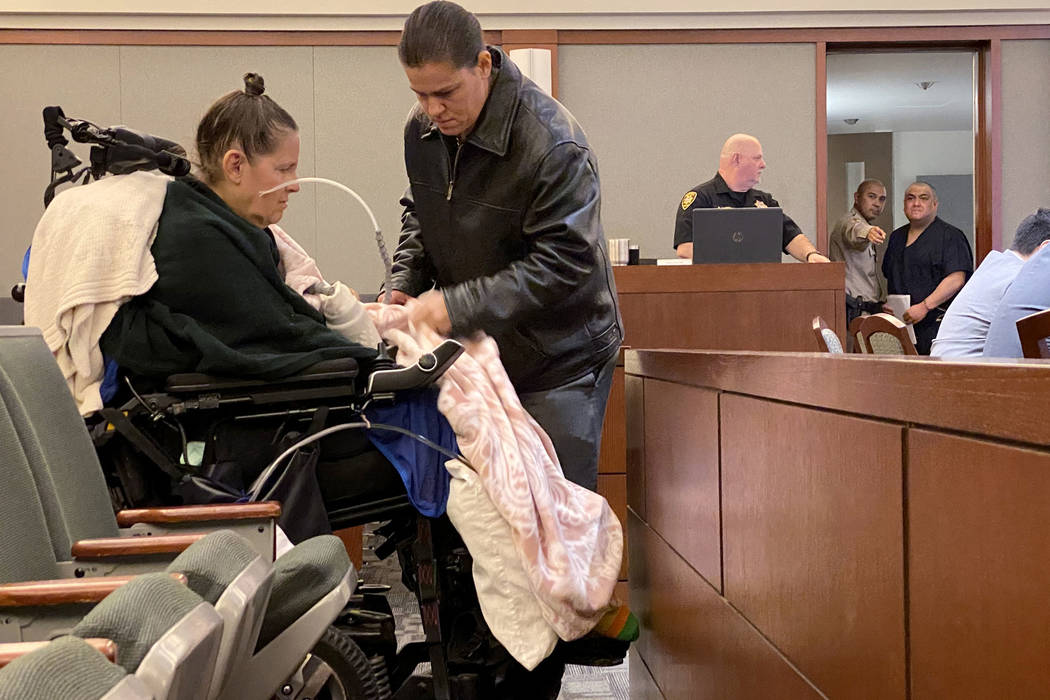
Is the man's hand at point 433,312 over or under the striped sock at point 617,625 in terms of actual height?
over

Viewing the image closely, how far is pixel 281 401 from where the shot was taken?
1922mm

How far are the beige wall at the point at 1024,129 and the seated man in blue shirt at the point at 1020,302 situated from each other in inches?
170

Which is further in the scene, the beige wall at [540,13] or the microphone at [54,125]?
the beige wall at [540,13]

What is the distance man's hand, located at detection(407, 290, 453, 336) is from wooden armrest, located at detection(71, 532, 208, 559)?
81cm

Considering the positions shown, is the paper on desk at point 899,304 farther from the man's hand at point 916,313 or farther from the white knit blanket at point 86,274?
the white knit blanket at point 86,274

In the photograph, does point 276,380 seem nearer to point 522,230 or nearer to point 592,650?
point 522,230

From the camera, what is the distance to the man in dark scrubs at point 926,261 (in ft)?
20.1

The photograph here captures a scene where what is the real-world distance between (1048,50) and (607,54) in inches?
99.7

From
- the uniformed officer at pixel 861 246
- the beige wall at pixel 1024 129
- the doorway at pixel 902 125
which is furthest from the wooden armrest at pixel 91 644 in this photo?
the beige wall at pixel 1024 129

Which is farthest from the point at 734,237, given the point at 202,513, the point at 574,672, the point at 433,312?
the point at 202,513

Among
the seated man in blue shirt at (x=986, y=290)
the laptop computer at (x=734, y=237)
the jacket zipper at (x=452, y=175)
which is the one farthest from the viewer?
the laptop computer at (x=734, y=237)

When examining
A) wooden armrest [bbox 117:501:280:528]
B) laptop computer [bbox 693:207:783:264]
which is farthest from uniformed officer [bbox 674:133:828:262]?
wooden armrest [bbox 117:501:280:528]

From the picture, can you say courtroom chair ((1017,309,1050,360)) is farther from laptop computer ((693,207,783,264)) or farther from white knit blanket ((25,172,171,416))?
laptop computer ((693,207,783,264))

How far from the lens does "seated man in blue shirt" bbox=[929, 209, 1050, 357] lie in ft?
10.2
